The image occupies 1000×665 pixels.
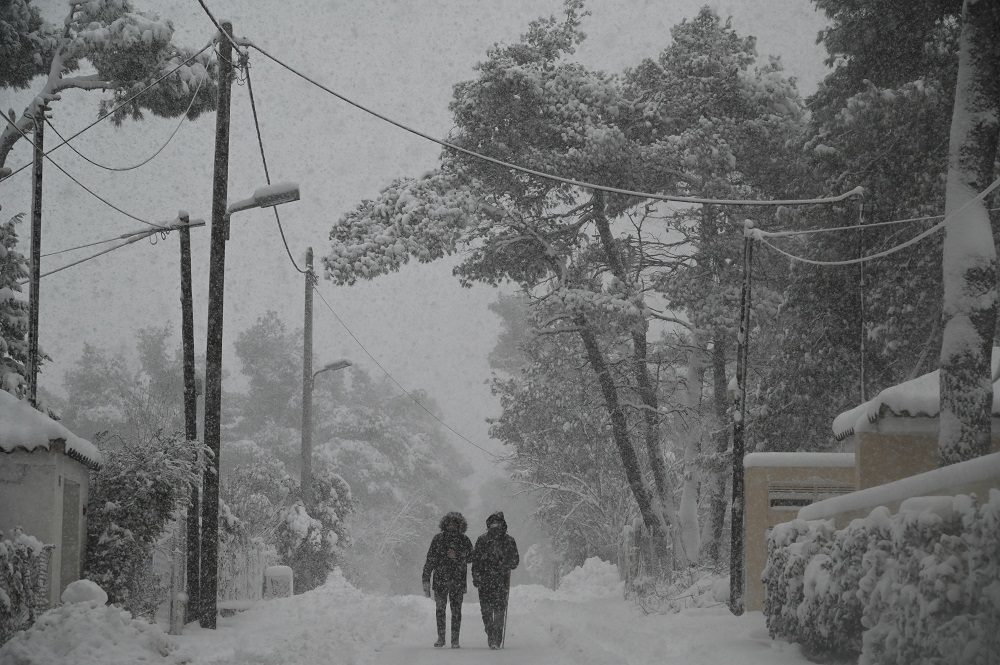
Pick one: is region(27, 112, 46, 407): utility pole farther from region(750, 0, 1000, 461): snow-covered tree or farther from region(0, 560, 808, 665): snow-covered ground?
region(750, 0, 1000, 461): snow-covered tree

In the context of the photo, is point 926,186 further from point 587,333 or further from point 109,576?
point 109,576

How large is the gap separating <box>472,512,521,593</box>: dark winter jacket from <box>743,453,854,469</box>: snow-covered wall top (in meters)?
5.19

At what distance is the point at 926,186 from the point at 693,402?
34.0ft

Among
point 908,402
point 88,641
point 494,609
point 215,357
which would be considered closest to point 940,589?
point 88,641

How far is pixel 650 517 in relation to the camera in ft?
88.0

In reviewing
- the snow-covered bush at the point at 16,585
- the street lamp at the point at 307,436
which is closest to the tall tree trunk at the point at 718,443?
the street lamp at the point at 307,436

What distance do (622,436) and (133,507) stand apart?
1317cm

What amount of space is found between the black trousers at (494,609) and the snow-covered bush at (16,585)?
525 cm

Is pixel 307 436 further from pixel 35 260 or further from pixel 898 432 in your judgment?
pixel 898 432

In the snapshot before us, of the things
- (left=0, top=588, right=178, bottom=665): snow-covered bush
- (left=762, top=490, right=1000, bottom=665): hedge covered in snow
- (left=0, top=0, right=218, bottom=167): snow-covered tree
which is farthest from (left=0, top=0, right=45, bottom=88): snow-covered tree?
(left=762, top=490, right=1000, bottom=665): hedge covered in snow

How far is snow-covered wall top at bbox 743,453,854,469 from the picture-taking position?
16578mm

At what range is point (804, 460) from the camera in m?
16.6

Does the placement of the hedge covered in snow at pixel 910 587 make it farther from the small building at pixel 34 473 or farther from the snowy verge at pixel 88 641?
the small building at pixel 34 473

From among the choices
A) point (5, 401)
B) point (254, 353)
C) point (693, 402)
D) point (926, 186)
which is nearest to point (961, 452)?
Answer: point (926, 186)
